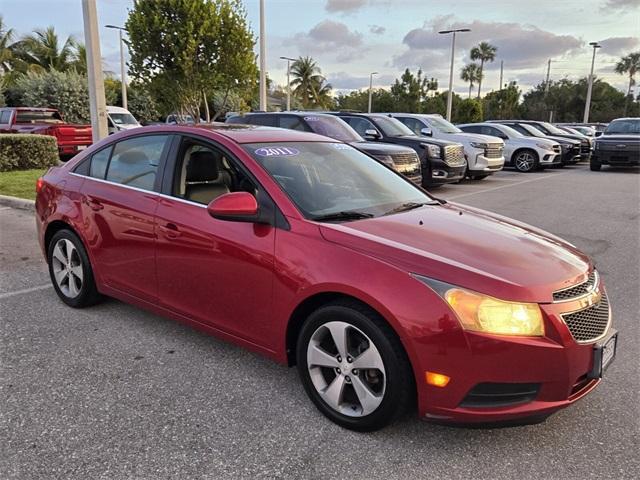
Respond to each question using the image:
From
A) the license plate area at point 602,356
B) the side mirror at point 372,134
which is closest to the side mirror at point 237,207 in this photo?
the license plate area at point 602,356

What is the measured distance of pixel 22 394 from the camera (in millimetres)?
3018

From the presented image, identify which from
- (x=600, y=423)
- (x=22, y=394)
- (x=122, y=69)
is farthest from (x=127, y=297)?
(x=122, y=69)

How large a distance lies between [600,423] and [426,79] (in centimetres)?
6619

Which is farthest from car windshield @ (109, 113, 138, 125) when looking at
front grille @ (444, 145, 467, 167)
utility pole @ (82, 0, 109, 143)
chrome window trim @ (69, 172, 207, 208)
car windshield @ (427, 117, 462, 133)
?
chrome window trim @ (69, 172, 207, 208)

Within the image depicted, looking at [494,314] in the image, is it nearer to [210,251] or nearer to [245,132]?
[210,251]

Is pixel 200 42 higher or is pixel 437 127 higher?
pixel 200 42

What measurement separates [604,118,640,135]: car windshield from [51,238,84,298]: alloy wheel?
19.2 meters

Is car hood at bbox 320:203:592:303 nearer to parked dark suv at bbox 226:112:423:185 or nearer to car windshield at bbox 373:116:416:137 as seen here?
parked dark suv at bbox 226:112:423:185

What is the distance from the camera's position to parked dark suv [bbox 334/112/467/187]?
37.9 feet

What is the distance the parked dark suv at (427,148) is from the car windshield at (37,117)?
31.6 ft

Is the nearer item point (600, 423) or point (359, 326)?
point (359, 326)

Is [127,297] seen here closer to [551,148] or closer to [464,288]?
[464,288]

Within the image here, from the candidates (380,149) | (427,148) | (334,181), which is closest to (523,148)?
(427,148)

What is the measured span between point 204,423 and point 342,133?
881 cm
